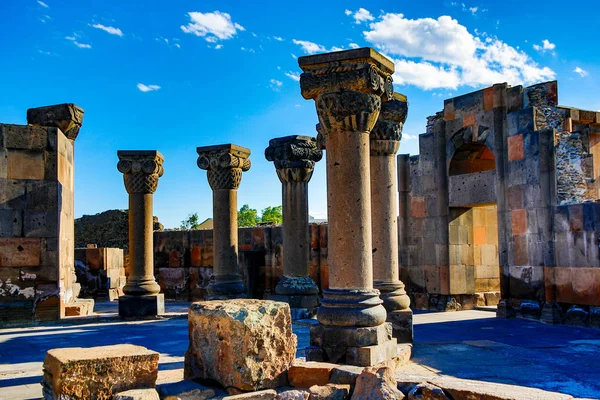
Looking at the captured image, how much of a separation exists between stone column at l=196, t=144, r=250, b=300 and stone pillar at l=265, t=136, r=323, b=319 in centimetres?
115

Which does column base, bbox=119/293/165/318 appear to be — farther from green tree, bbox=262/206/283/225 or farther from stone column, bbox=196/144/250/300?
green tree, bbox=262/206/283/225

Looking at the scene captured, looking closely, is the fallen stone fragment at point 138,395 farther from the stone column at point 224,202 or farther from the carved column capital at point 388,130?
the stone column at point 224,202

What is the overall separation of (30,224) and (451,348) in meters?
7.70

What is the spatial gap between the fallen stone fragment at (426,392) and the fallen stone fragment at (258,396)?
4.00 ft

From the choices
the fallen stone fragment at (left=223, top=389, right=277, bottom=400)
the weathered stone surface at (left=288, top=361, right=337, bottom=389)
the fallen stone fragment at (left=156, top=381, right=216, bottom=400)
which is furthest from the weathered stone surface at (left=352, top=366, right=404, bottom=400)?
the fallen stone fragment at (left=156, top=381, right=216, bottom=400)

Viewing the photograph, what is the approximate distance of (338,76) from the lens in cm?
665

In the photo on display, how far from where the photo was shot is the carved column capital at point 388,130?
7.96 meters

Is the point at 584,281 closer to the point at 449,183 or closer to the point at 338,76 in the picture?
the point at 449,183

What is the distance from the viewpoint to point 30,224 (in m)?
10.7

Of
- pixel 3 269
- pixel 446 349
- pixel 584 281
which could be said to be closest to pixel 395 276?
pixel 446 349

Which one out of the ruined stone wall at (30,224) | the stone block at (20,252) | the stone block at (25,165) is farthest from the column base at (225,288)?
the stone block at (25,165)

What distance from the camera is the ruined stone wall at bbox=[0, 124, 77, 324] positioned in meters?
10.5

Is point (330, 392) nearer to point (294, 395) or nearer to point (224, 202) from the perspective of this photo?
point (294, 395)

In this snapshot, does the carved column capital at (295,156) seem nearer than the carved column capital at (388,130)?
No
